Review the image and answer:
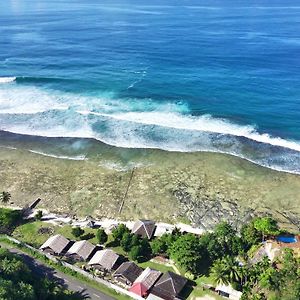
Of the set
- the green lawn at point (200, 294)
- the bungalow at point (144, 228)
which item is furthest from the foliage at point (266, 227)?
the bungalow at point (144, 228)

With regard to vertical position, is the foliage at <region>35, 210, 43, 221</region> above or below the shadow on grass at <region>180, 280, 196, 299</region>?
above

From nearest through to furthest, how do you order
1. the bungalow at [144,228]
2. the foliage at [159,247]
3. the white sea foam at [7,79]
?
the foliage at [159,247] < the bungalow at [144,228] < the white sea foam at [7,79]

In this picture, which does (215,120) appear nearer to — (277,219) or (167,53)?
(277,219)

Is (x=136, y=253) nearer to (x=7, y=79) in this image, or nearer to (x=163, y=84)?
(x=163, y=84)

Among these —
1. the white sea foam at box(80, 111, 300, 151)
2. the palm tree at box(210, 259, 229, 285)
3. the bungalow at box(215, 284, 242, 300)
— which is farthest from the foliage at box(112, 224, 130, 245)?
the white sea foam at box(80, 111, 300, 151)

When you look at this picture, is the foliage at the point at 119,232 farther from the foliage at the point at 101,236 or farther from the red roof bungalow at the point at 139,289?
the red roof bungalow at the point at 139,289

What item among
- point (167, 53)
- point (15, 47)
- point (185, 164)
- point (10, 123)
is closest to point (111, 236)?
point (185, 164)

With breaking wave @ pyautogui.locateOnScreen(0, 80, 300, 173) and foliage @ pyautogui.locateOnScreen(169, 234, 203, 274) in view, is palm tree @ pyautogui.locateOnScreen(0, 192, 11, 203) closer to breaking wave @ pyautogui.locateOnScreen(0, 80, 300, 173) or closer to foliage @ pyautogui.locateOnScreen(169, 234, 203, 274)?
breaking wave @ pyautogui.locateOnScreen(0, 80, 300, 173)
